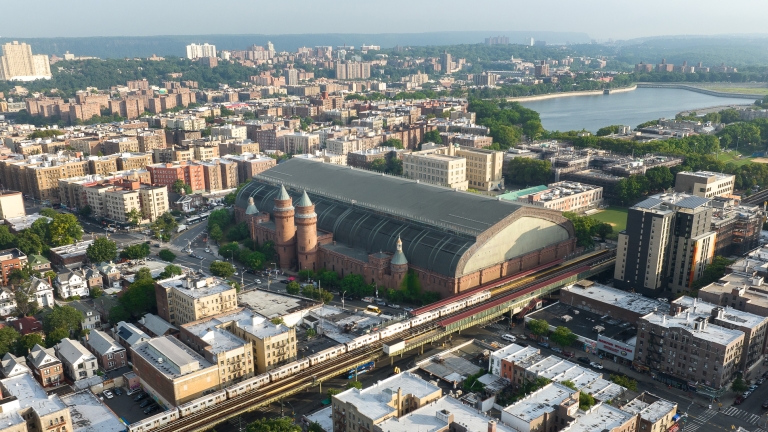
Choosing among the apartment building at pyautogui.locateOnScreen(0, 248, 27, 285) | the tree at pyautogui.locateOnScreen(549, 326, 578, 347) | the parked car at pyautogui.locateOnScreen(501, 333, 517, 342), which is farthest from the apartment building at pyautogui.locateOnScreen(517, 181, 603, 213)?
the apartment building at pyautogui.locateOnScreen(0, 248, 27, 285)

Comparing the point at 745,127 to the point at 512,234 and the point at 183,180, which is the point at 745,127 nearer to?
the point at 512,234

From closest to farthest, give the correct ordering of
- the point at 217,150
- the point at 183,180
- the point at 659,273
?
the point at 659,273
the point at 183,180
the point at 217,150

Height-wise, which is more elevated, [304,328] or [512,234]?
[512,234]

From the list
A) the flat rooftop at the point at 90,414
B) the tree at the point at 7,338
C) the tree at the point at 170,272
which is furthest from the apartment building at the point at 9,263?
the flat rooftop at the point at 90,414

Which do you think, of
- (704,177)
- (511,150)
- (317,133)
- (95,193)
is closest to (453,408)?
(704,177)

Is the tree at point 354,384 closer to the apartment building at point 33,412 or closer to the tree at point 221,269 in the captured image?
the apartment building at point 33,412

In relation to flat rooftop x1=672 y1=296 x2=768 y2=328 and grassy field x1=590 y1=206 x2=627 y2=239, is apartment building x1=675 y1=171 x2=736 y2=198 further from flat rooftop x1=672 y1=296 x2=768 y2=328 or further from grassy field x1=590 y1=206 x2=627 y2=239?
flat rooftop x1=672 y1=296 x2=768 y2=328

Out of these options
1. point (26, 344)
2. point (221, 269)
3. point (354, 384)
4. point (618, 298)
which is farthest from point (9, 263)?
point (618, 298)
